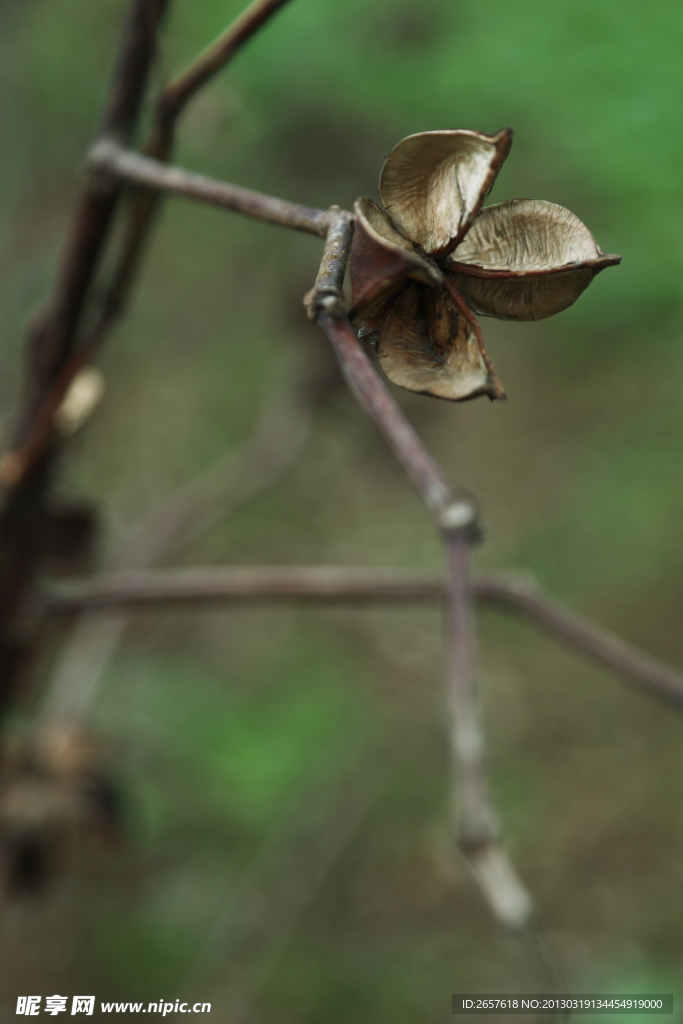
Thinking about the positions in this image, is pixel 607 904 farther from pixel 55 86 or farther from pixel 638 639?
pixel 55 86

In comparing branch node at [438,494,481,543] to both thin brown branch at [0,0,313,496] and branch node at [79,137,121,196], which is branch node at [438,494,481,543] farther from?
branch node at [79,137,121,196]

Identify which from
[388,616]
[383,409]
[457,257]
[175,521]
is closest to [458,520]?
[383,409]

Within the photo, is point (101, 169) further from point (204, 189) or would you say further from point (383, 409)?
point (383, 409)

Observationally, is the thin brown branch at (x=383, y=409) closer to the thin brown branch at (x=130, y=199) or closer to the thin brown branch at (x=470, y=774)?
the thin brown branch at (x=470, y=774)

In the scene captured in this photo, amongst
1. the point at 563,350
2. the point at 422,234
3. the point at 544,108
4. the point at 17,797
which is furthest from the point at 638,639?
the point at 422,234

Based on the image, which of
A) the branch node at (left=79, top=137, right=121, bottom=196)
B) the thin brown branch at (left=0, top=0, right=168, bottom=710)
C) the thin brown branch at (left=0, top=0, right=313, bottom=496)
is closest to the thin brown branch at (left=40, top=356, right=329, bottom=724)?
the thin brown branch at (left=0, top=0, right=168, bottom=710)

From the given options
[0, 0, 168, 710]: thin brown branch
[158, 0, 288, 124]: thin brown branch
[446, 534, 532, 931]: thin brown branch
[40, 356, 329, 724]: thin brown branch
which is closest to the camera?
[446, 534, 532, 931]: thin brown branch

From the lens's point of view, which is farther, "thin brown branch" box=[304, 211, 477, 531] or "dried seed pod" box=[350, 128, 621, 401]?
"dried seed pod" box=[350, 128, 621, 401]
